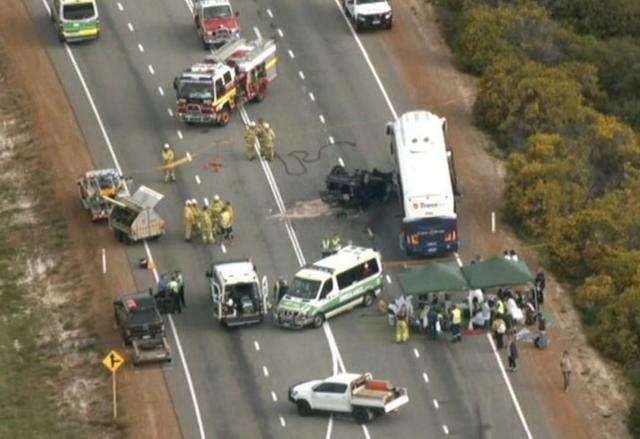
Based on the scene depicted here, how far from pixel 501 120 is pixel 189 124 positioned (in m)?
13.5

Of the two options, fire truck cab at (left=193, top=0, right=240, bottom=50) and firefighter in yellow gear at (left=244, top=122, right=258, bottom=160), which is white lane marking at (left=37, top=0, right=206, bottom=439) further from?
fire truck cab at (left=193, top=0, right=240, bottom=50)

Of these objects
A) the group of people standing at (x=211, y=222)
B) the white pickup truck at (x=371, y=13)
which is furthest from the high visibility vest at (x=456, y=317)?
the white pickup truck at (x=371, y=13)

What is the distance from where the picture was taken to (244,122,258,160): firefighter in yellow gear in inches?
3922

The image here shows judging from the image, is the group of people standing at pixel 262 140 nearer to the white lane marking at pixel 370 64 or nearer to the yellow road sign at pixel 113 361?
the white lane marking at pixel 370 64

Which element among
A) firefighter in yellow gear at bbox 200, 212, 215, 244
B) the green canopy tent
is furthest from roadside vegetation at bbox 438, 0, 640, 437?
firefighter in yellow gear at bbox 200, 212, 215, 244

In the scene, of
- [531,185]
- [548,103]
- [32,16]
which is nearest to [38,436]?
[531,185]

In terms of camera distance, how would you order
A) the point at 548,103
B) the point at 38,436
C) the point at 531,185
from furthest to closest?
the point at 548,103
the point at 531,185
the point at 38,436

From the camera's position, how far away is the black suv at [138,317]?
85.1 meters

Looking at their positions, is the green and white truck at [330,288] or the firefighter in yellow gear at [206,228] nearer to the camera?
the green and white truck at [330,288]

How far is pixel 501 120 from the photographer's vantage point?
10262 cm

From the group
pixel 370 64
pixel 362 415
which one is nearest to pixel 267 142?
pixel 370 64

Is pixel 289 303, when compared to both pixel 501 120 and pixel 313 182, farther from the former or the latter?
pixel 501 120

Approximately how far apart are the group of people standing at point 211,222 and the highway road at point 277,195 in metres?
0.54

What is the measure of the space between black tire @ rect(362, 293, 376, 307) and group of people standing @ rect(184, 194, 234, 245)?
767 centimetres
